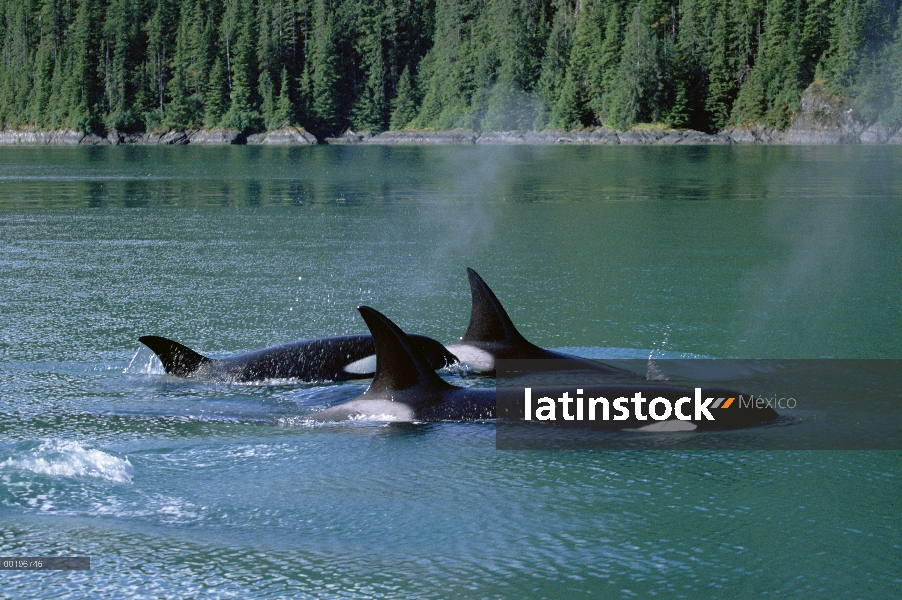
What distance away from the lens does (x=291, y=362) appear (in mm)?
11750

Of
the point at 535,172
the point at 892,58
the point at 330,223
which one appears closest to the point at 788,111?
the point at 892,58

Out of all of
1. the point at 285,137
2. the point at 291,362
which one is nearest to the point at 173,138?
the point at 285,137

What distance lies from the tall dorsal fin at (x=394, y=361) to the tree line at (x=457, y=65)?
11277 cm

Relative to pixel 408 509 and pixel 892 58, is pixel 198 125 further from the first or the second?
pixel 408 509

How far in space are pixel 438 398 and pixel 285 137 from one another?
510 feet

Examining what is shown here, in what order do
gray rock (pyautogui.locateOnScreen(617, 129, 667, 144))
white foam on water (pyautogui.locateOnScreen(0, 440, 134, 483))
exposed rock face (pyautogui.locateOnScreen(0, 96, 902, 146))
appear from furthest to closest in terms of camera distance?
gray rock (pyautogui.locateOnScreen(617, 129, 667, 144)) < exposed rock face (pyautogui.locateOnScreen(0, 96, 902, 146)) < white foam on water (pyautogui.locateOnScreen(0, 440, 134, 483))

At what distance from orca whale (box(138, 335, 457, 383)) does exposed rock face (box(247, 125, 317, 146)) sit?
488 ft

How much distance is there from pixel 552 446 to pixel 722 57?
5566 inches

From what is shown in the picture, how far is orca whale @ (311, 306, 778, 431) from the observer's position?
929cm

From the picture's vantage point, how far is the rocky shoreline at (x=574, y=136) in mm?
116250

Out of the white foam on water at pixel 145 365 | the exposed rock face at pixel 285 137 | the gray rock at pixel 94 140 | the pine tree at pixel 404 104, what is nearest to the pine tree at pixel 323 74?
the exposed rock face at pixel 285 137

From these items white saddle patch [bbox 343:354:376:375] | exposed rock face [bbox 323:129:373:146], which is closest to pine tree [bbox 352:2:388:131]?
exposed rock face [bbox 323:129:373:146]

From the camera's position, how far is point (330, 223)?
Answer: 3184 centimetres

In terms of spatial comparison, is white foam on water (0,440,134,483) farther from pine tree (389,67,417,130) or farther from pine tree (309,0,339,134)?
pine tree (309,0,339,134)
